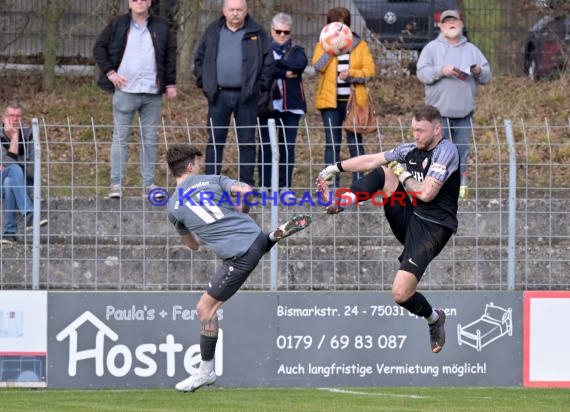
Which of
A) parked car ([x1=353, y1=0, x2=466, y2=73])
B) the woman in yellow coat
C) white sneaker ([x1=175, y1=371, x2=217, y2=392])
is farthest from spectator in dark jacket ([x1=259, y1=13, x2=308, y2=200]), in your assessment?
parked car ([x1=353, y1=0, x2=466, y2=73])

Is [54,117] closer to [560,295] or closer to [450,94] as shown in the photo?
[450,94]

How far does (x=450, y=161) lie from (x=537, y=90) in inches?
356

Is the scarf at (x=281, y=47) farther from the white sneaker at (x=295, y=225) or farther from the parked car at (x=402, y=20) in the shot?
the parked car at (x=402, y=20)

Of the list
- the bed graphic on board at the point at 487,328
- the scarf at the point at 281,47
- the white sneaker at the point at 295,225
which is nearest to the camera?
the white sneaker at the point at 295,225

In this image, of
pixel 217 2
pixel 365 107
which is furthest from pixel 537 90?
pixel 365 107

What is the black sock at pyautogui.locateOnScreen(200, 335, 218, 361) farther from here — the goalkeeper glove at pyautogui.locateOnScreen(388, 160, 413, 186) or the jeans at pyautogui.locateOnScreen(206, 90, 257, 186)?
the jeans at pyautogui.locateOnScreen(206, 90, 257, 186)

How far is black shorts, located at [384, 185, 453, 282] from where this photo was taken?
1116 centimetres

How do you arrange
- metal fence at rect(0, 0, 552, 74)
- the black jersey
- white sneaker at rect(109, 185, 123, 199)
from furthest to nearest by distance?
metal fence at rect(0, 0, 552, 74) < white sneaker at rect(109, 185, 123, 199) < the black jersey

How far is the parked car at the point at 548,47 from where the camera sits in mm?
20094

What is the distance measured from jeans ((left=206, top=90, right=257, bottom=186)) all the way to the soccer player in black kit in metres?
2.37

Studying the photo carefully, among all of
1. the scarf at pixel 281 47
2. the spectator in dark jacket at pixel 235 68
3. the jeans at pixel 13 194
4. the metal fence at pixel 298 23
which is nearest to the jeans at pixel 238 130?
the spectator in dark jacket at pixel 235 68

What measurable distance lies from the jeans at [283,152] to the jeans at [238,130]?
0.13 meters

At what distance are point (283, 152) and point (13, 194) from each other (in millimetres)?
2906

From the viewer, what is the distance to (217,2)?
20016mm
